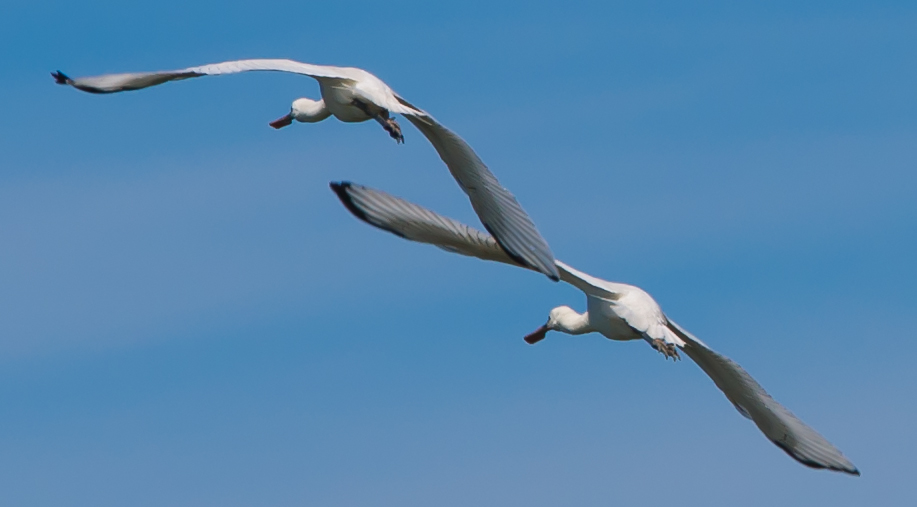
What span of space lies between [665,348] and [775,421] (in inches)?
104

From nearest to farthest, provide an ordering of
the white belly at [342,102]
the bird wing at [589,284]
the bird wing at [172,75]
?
the bird wing at [172,75]
the bird wing at [589,284]
the white belly at [342,102]

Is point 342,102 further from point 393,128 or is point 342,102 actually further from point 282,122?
point 282,122

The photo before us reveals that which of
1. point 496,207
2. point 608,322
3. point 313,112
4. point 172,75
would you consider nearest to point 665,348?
point 608,322

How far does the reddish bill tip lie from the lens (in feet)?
82.0

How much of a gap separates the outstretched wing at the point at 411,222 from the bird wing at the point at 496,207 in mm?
970

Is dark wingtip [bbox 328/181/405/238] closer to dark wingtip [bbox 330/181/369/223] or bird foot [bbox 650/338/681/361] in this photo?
dark wingtip [bbox 330/181/369/223]

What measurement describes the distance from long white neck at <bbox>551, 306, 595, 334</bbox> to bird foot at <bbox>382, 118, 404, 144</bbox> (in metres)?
3.32

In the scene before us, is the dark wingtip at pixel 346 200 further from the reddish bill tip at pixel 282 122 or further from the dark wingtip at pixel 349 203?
the reddish bill tip at pixel 282 122

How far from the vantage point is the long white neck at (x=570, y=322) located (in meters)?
23.0

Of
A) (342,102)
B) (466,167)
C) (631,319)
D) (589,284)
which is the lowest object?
(631,319)

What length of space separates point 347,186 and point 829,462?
627 centimetres

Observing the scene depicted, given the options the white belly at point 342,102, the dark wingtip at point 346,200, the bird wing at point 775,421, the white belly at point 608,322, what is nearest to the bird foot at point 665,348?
the white belly at point 608,322

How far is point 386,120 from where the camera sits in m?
21.2

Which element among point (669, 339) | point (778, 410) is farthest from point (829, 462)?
point (669, 339)
